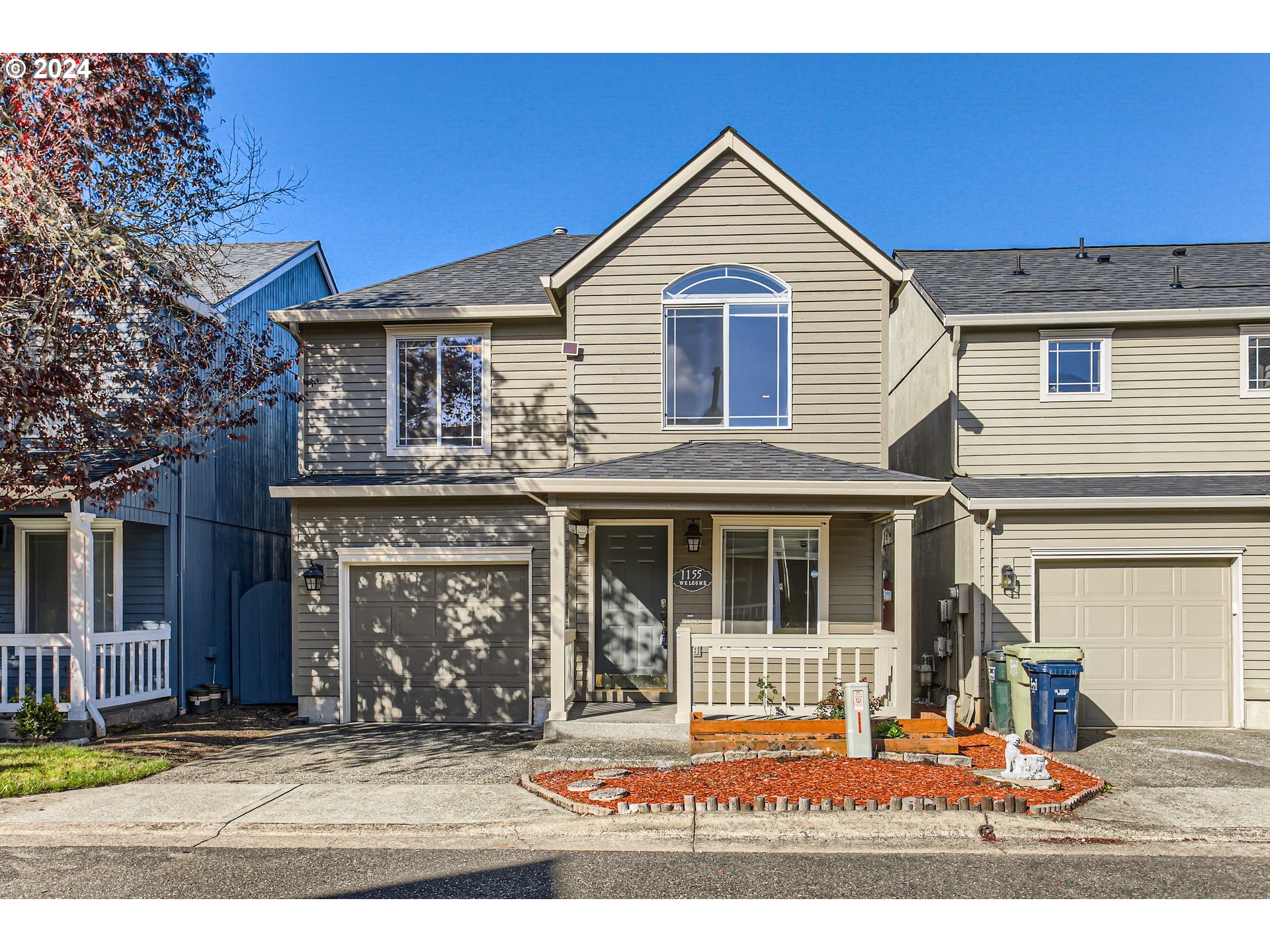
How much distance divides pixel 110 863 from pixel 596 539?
645cm

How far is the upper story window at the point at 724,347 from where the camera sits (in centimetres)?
1149

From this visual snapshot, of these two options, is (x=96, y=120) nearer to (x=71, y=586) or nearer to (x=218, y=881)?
(x=71, y=586)

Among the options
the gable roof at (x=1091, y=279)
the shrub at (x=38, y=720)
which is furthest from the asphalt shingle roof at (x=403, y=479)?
the gable roof at (x=1091, y=279)

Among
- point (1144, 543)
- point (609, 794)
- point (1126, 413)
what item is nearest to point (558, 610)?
point (609, 794)

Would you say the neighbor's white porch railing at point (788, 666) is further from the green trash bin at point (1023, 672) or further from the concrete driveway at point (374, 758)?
the concrete driveway at point (374, 758)

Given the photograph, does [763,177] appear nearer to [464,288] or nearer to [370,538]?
[464,288]

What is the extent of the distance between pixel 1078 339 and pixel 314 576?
1030 centimetres

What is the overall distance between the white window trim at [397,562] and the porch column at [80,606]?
2.37 m

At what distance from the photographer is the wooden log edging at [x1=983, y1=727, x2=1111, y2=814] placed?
7227 millimetres

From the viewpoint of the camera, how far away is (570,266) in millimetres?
11445

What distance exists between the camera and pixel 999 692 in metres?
10.6

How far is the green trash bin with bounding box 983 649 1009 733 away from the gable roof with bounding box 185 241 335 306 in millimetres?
11524

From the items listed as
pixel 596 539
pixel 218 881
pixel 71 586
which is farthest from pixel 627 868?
pixel 71 586

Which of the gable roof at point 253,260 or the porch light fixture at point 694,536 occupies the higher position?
the gable roof at point 253,260
